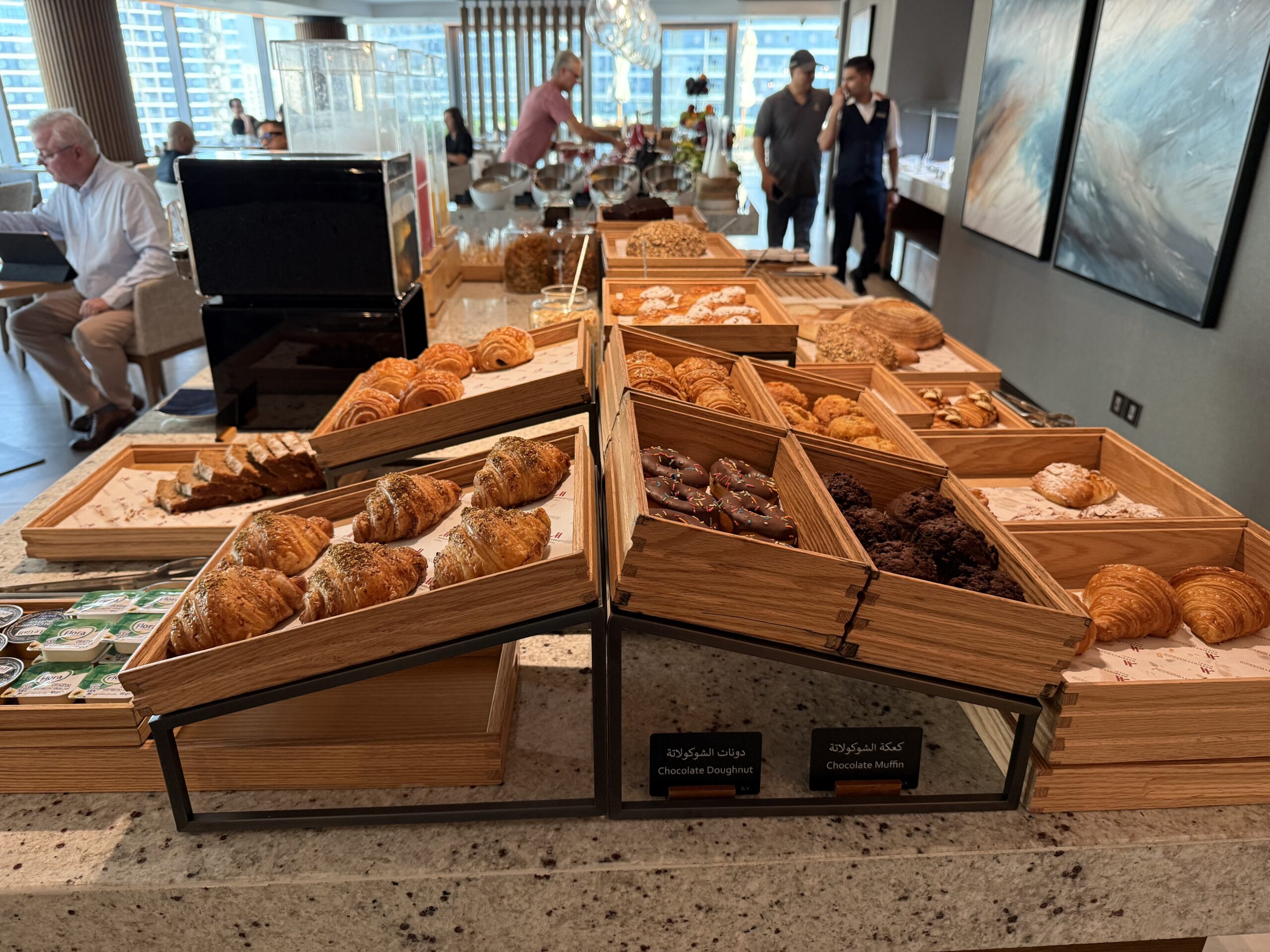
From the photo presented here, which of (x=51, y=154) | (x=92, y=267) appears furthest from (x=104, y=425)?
(x=51, y=154)

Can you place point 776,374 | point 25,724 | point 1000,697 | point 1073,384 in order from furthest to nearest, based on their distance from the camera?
point 1073,384 → point 776,374 → point 25,724 → point 1000,697

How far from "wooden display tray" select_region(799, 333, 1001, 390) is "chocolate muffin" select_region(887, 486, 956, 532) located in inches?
35.1

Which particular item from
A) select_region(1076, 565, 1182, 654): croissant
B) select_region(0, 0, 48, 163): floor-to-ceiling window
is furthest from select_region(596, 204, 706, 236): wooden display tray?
select_region(0, 0, 48, 163): floor-to-ceiling window

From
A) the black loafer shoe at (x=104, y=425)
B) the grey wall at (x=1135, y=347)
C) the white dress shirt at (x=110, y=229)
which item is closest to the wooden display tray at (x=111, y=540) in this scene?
the black loafer shoe at (x=104, y=425)

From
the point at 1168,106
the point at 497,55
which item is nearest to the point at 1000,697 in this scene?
the point at 1168,106

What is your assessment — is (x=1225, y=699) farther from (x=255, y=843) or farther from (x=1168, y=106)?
(x=1168, y=106)

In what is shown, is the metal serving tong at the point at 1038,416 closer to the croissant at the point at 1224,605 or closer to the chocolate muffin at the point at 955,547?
the croissant at the point at 1224,605

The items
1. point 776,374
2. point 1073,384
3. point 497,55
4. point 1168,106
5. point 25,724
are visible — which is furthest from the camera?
point 497,55

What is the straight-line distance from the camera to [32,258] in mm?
3959

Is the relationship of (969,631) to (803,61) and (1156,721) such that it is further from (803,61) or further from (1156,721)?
(803,61)

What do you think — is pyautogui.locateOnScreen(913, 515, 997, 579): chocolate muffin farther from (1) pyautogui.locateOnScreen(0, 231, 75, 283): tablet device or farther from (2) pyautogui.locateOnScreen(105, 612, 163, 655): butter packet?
(1) pyautogui.locateOnScreen(0, 231, 75, 283): tablet device

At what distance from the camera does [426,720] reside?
1131 mm

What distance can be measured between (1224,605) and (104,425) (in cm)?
439

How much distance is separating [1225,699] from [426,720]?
100 cm
